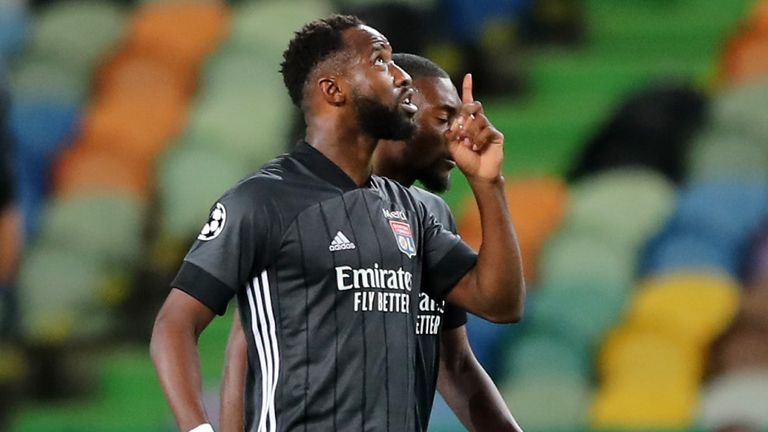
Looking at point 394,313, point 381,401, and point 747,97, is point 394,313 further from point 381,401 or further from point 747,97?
point 747,97

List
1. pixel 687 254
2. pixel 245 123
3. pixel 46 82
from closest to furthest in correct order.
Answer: pixel 687 254, pixel 245 123, pixel 46 82

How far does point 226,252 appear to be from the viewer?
3.06m

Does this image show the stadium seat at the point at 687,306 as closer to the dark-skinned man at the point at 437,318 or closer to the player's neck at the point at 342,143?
the dark-skinned man at the point at 437,318

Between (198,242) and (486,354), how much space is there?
371 cm

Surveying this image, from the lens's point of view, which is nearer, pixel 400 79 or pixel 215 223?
pixel 215 223

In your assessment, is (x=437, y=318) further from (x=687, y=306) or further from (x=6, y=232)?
(x=6, y=232)

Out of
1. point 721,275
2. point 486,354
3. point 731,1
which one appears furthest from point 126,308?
point 731,1

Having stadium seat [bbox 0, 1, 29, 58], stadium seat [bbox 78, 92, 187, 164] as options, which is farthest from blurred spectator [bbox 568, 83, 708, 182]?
stadium seat [bbox 0, 1, 29, 58]

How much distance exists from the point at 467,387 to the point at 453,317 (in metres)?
0.18

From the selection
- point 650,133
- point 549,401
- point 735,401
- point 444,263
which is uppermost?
point 650,133

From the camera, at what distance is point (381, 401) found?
3.13 m

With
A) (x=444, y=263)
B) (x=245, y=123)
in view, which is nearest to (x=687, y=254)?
(x=245, y=123)

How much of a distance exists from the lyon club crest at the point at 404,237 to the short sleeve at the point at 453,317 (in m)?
0.43

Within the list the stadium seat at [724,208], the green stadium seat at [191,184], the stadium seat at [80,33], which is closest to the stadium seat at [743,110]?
the stadium seat at [724,208]
